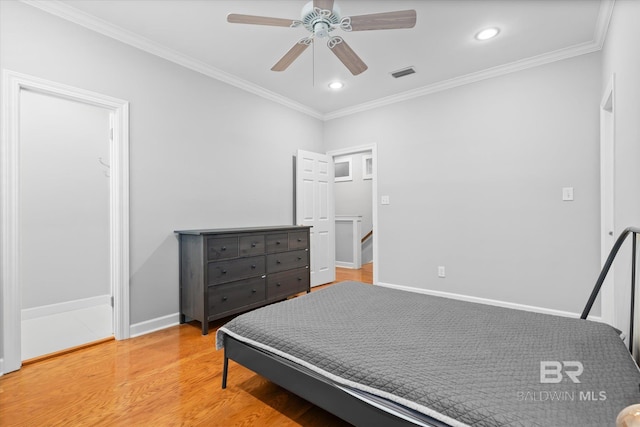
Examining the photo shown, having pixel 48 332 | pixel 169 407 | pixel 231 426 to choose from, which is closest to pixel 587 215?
pixel 231 426

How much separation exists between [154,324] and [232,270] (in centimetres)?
89

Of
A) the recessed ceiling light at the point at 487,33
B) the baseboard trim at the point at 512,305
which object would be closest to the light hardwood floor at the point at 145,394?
the baseboard trim at the point at 512,305

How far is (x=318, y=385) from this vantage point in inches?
55.5

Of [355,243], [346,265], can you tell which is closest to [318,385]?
[355,243]

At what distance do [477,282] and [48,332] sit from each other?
451 centimetres

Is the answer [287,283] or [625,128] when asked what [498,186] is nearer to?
[625,128]

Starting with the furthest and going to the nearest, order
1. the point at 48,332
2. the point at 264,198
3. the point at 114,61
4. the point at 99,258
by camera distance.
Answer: the point at 264,198 < the point at 99,258 < the point at 48,332 < the point at 114,61

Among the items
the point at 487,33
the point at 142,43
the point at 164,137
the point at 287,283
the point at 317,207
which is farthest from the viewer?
the point at 317,207

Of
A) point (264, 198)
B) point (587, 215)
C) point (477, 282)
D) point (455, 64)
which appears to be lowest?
point (477, 282)

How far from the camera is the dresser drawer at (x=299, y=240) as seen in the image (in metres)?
3.68

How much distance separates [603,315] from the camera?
2793mm

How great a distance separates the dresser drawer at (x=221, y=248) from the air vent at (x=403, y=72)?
261cm

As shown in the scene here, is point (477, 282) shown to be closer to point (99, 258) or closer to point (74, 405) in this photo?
point (74, 405)

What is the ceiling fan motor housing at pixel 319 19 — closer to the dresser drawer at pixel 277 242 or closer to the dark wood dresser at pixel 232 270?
the dark wood dresser at pixel 232 270
